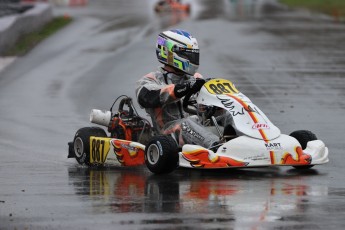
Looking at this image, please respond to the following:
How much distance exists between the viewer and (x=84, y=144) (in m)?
10.6

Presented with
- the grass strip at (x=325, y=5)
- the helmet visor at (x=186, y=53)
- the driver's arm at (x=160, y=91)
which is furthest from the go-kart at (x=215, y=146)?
the grass strip at (x=325, y=5)

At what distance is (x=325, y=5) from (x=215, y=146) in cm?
3066

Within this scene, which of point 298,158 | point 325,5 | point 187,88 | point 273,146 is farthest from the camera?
point 325,5

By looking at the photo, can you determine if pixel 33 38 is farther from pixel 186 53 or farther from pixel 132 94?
pixel 186 53

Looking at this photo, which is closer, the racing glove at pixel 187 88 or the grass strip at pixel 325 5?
the racing glove at pixel 187 88

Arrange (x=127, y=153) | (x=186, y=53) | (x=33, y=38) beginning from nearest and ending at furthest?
(x=127, y=153)
(x=186, y=53)
(x=33, y=38)

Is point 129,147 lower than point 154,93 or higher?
lower

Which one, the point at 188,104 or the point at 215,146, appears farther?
the point at 188,104

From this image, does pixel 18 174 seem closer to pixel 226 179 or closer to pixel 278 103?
pixel 226 179

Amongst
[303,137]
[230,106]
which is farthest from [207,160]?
[303,137]

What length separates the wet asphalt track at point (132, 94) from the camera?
7805 mm

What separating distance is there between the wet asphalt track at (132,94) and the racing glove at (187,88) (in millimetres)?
815

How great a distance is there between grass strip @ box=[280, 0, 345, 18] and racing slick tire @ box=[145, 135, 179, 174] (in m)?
25.3

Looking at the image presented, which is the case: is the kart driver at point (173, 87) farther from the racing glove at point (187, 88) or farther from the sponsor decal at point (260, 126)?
the sponsor decal at point (260, 126)
